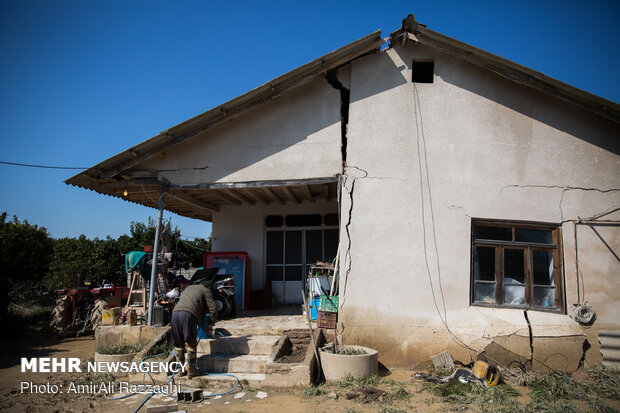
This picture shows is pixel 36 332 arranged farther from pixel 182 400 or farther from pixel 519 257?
pixel 519 257

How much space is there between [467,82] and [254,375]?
23.2ft

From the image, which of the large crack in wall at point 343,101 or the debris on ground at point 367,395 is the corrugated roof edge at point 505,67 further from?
the debris on ground at point 367,395

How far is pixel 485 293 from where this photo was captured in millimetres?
7492

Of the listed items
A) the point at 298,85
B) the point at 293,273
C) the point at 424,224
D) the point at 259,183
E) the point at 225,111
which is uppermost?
the point at 298,85

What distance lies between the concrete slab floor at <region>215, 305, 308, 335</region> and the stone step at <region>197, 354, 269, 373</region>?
100cm

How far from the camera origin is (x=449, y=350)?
23.5ft

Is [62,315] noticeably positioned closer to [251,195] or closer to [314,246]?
[251,195]

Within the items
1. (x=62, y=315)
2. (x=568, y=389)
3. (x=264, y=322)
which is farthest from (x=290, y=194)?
(x=62, y=315)

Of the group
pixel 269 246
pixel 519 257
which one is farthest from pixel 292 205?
pixel 519 257

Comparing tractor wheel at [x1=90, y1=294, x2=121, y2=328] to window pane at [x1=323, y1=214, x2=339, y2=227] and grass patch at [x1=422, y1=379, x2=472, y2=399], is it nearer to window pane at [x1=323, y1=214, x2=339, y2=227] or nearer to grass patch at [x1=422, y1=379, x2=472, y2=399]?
window pane at [x1=323, y1=214, x2=339, y2=227]

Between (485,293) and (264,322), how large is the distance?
15.7 ft

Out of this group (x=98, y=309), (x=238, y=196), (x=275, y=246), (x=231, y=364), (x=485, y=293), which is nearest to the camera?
(x=231, y=364)

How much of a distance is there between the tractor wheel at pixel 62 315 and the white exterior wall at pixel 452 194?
340 inches

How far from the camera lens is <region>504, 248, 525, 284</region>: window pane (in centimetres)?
752
